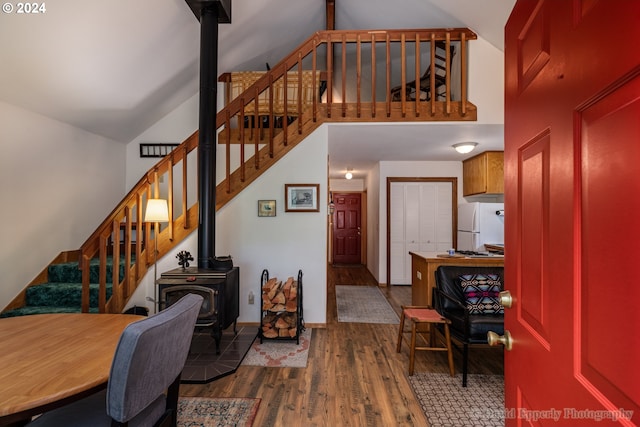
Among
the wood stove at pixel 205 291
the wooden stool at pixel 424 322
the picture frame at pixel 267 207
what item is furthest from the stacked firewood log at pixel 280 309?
the wooden stool at pixel 424 322

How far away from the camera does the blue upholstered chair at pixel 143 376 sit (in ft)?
3.31

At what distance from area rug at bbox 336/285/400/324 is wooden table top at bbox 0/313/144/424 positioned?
280cm

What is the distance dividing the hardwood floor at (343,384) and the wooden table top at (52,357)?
1.01 metres

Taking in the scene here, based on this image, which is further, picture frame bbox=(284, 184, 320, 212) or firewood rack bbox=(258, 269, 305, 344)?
picture frame bbox=(284, 184, 320, 212)

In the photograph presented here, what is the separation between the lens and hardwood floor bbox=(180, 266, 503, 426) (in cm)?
198

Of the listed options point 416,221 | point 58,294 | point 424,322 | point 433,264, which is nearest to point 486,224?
point 416,221

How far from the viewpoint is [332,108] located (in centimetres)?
354

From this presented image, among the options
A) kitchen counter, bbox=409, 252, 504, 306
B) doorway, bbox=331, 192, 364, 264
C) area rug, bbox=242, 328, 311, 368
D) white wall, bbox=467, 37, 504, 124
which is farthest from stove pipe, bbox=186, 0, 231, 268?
doorway, bbox=331, 192, 364, 264

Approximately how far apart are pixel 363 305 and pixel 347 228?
4.04 metres

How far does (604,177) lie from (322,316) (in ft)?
10.8

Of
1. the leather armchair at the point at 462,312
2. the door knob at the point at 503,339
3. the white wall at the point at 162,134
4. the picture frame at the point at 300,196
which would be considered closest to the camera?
the door knob at the point at 503,339

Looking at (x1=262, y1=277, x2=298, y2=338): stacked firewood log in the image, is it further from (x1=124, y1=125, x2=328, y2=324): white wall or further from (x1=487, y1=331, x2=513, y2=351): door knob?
(x1=487, y1=331, x2=513, y2=351): door knob

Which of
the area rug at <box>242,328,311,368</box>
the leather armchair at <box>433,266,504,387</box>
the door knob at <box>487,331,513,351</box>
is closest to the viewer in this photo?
the door knob at <box>487,331,513,351</box>

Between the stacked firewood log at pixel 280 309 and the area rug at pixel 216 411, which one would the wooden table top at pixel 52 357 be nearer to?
the area rug at pixel 216 411
